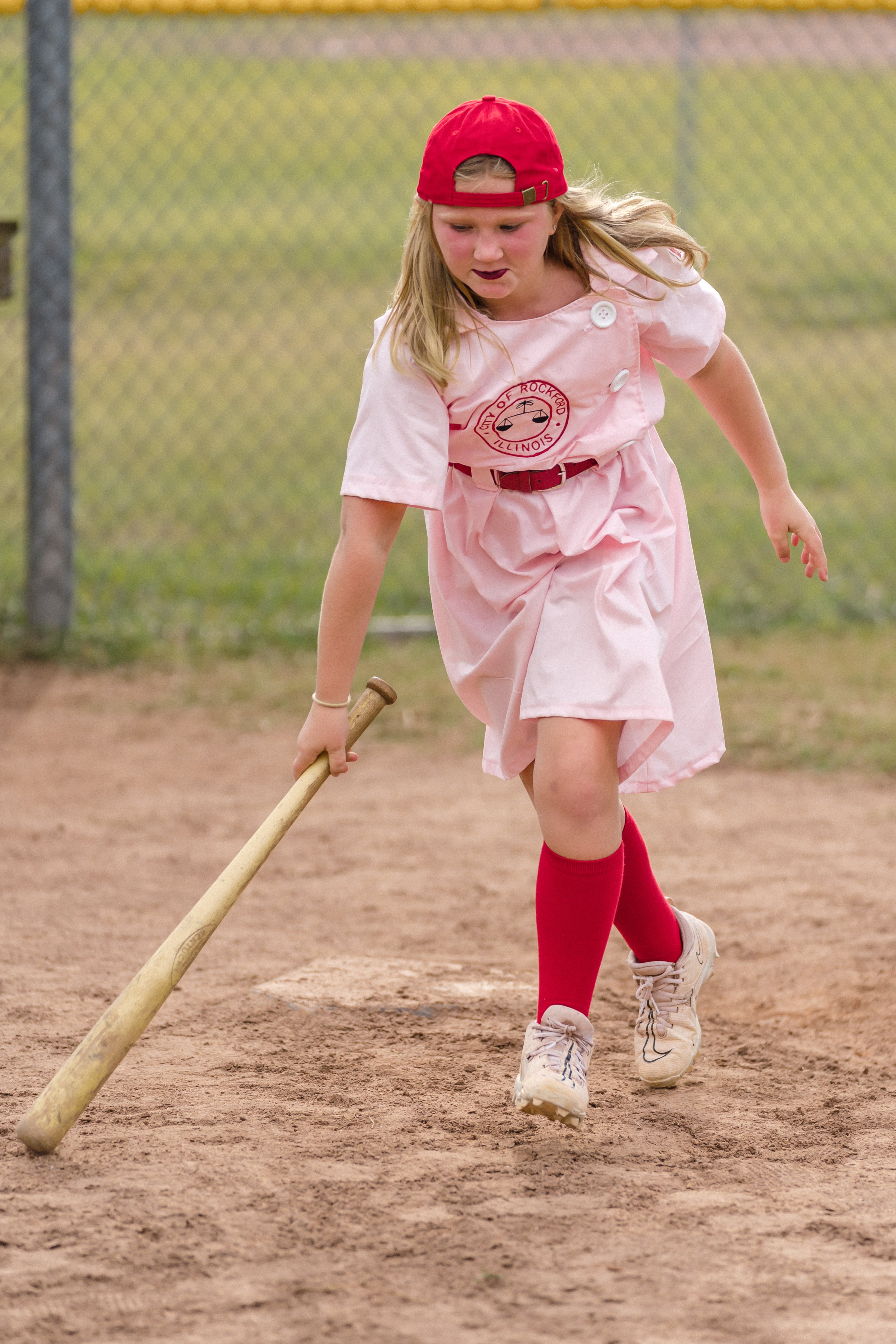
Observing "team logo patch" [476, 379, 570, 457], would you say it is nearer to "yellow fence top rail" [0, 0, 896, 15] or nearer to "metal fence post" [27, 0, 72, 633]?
"metal fence post" [27, 0, 72, 633]

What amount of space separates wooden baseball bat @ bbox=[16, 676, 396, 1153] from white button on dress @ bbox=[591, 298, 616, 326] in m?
0.62

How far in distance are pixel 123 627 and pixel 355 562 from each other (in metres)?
2.99

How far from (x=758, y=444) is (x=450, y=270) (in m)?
0.59

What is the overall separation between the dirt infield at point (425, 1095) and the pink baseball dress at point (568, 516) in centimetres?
51

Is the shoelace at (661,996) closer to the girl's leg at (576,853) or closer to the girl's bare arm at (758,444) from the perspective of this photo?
the girl's leg at (576,853)

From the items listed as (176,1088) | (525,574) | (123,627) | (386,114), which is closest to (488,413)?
(525,574)

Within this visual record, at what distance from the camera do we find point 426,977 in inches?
112

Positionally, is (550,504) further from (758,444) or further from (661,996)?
(661,996)

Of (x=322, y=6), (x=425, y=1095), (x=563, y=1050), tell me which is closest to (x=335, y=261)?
(x=322, y=6)

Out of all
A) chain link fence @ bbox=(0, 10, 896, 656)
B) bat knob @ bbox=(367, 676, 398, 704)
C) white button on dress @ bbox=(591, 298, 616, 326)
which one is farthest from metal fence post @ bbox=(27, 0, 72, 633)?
white button on dress @ bbox=(591, 298, 616, 326)

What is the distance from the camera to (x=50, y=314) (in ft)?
15.6

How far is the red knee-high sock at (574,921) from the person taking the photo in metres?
2.23

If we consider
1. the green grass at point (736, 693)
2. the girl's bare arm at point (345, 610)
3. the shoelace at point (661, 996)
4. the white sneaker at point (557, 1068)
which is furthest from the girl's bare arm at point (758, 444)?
the green grass at point (736, 693)

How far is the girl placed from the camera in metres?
2.16
